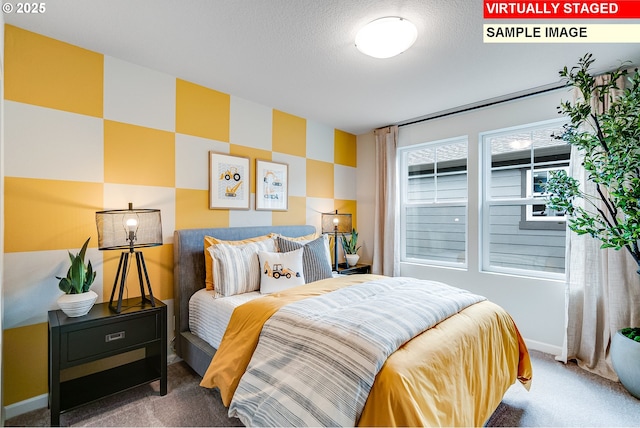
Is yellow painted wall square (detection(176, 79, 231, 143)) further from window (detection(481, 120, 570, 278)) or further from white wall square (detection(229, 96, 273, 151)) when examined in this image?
window (detection(481, 120, 570, 278))

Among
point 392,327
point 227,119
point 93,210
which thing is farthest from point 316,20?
point 93,210

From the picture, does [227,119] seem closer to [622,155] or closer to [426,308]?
[426,308]

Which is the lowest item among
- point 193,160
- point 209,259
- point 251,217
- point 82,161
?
point 209,259

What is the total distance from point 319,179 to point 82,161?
2522mm

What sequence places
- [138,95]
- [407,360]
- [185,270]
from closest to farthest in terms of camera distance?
1. [407,360]
2. [138,95]
3. [185,270]

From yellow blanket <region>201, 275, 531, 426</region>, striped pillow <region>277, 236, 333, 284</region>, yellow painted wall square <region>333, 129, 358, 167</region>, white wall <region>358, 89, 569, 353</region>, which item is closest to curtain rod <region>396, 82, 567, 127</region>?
white wall <region>358, 89, 569, 353</region>

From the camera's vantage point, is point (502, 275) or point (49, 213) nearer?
point (49, 213)

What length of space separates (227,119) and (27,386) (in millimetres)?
2582

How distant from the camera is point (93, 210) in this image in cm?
229

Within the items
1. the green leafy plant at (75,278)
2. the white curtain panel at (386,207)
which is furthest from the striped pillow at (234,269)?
the white curtain panel at (386,207)

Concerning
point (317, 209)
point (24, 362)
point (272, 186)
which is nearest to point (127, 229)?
point (24, 362)

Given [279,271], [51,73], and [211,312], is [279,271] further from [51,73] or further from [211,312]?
[51,73]

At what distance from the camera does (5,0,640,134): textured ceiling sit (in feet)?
5.99

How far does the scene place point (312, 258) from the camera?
9.50ft
